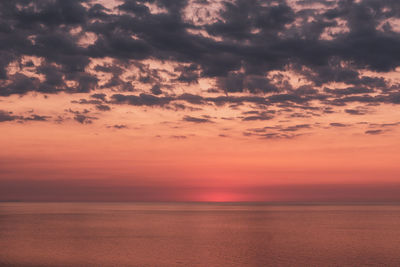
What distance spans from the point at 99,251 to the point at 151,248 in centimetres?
783

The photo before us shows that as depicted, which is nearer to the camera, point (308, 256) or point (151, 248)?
point (308, 256)

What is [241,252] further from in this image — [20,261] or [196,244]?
[20,261]

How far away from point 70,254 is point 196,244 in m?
19.9

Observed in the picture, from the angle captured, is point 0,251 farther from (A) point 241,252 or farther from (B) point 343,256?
(B) point 343,256

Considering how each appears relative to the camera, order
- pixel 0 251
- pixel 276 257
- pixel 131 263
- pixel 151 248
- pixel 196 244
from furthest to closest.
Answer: pixel 196 244 < pixel 151 248 < pixel 0 251 < pixel 276 257 < pixel 131 263

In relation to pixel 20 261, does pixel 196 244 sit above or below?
above

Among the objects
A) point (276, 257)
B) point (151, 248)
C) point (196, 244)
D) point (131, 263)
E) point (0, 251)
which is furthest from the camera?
point (196, 244)

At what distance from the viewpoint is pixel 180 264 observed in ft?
166

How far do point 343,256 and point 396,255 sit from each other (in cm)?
719

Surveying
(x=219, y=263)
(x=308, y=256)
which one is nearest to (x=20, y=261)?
(x=219, y=263)

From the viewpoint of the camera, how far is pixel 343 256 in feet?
184

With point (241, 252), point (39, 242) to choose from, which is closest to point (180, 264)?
point (241, 252)

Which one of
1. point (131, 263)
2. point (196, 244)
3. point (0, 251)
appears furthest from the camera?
point (196, 244)

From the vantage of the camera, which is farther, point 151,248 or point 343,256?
point 151,248
